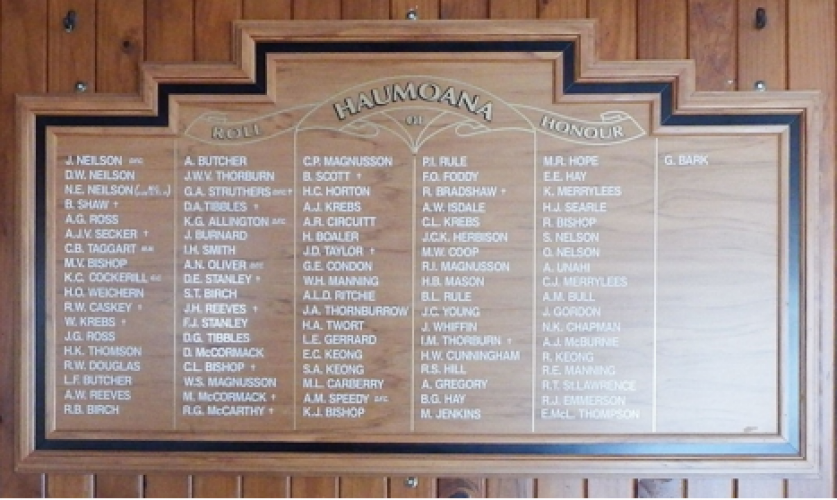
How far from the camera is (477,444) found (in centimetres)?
142

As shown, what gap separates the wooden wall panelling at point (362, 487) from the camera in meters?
1.45

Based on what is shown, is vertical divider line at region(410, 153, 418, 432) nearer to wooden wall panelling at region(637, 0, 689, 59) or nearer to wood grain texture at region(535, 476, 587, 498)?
wood grain texture at region(535, 476, 587, 498)

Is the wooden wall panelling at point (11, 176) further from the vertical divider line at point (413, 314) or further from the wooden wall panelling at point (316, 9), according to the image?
the vertical divider line at point (413, 314)

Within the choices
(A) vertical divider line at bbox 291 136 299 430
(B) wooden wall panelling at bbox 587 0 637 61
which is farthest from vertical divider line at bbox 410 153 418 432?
(B) wooden wall panelling at bbox 587 0 637 61

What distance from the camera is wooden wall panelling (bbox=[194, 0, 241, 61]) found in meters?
1.45

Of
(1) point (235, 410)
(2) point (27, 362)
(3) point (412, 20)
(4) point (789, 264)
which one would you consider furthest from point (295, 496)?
(4) point (789, 264)

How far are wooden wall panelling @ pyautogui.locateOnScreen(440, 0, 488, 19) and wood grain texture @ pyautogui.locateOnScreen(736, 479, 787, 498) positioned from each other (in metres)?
1.15

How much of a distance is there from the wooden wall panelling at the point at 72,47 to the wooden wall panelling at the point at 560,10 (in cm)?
98

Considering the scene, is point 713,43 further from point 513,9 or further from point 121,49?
point 121,49

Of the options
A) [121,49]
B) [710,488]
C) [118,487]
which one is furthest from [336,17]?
[710,488]

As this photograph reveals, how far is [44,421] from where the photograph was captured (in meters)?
1.44

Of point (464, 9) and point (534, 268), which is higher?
point (464, 9)

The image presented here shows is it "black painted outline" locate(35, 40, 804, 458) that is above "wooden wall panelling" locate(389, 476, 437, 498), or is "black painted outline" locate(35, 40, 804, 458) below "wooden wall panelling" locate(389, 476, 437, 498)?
above

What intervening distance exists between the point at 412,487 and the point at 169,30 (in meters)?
1.13
